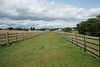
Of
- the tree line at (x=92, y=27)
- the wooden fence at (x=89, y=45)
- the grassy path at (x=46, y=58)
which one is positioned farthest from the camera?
the tree line at (x=92, y=27)

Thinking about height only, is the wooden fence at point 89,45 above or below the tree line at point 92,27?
below

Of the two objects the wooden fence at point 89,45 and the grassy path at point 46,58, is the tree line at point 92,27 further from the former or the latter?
the grassy path at point 46,58

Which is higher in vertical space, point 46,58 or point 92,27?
point 92,27

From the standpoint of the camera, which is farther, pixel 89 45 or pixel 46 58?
pixel 89 45

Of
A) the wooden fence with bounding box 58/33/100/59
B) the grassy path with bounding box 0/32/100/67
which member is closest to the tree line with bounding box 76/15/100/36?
the wooden fence with bounding box 58/33/100/59

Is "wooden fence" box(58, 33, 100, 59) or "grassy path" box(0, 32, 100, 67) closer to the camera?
"grassy path" box(0, 32, 100, 67)

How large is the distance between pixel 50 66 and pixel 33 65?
2.91 feet

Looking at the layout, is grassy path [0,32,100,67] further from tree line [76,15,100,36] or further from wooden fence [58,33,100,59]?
tree line [76,15,100,36]

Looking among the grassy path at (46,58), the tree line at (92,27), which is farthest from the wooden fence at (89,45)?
the tree line at (92,27)

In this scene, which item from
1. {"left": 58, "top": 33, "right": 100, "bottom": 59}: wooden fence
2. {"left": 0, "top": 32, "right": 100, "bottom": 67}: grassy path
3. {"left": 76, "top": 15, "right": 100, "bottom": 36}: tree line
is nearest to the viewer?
{"left": 0, "top": 32, "right": 100, "bottom": 67}: grassy path

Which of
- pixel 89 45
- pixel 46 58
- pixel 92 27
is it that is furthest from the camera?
pixel 92 27

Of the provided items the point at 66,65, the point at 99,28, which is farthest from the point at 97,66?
the point at 99,28

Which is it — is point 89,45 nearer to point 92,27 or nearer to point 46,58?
point 46,58

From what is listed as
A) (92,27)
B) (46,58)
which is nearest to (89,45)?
(46,58)
